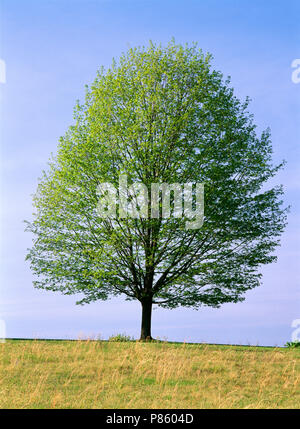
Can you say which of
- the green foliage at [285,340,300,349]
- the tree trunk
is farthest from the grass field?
the green foliage at [285,340,300,349]

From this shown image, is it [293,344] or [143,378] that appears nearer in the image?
[143,378]

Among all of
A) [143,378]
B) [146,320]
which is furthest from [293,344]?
[143,378]

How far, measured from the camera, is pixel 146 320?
931 inches

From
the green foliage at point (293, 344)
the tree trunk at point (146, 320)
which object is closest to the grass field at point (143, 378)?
the tree trunk at point (146, 320)

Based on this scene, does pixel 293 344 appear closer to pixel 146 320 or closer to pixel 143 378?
pixel 146 320

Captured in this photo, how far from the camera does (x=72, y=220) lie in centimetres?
2450

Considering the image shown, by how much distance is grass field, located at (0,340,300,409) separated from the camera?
11570mm

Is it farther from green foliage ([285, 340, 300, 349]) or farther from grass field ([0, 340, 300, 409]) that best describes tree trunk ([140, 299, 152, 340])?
green foliage ([285, 340, 300, 349])

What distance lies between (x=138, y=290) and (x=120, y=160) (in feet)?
22.3

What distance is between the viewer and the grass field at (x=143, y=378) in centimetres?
1157

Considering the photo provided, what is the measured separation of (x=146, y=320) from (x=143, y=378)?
9572 mm

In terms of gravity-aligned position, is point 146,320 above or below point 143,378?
above

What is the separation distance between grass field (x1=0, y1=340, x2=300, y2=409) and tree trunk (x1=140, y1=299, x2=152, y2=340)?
4220mm
